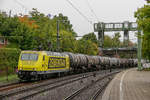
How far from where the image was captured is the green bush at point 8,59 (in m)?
26.4

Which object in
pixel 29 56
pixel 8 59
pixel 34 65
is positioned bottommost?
pixel 34 65

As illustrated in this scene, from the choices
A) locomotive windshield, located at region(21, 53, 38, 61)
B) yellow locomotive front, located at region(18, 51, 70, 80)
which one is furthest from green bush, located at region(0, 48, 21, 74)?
yellow locomotive front, located at region(18, 51, 70, 80)

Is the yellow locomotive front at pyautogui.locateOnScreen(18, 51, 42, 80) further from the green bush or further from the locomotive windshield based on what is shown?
the green bush

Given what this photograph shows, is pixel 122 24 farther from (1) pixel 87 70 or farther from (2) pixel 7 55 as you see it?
(2) pixel 7 55

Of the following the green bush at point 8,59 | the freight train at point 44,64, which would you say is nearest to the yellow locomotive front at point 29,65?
the freight train at point 44,64

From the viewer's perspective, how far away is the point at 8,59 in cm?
2778

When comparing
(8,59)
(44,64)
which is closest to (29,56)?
(44,64)

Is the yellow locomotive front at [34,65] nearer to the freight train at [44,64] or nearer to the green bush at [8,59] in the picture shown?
the freight train at [44,64]

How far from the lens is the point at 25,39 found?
37906 mm

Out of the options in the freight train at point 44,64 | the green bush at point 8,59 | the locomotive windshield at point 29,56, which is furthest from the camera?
the green bush at point 8,59

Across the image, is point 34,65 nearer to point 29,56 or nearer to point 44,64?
point 29,56

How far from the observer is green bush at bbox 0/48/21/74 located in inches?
1040

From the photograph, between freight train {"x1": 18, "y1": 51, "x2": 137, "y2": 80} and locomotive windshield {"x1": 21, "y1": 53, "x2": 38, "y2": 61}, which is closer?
freight train {"x1": 18, "y1": 51, "x2": 137, "y2": 80}

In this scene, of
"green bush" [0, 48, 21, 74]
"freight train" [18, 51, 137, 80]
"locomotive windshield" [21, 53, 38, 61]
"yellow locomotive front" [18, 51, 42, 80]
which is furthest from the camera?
"green bush" [0, 48, 21, 74]
